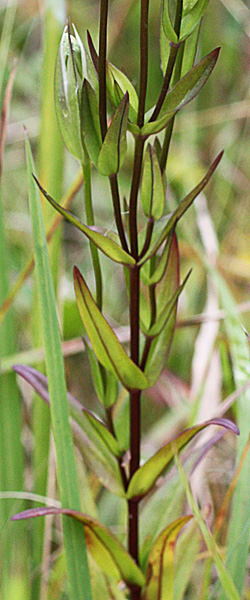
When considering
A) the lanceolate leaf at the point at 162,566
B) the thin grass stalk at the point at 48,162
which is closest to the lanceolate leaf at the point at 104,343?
the lanceolate leaf at the point at 162,566

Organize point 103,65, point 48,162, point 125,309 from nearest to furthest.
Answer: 1. point 103,65
2. point 48,162
3. point 125,309

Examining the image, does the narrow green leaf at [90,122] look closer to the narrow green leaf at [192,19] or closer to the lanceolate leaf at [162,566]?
the narrow green leaf at [192,19]

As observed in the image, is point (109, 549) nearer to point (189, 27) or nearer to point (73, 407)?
point (73, 407)

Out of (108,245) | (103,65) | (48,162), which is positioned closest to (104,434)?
(108,245)

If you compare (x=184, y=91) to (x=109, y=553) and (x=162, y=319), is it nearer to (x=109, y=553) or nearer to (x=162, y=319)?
(x=162, y=319)

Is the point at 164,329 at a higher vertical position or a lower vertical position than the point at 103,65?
lower

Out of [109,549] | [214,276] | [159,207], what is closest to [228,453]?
[214,276]
